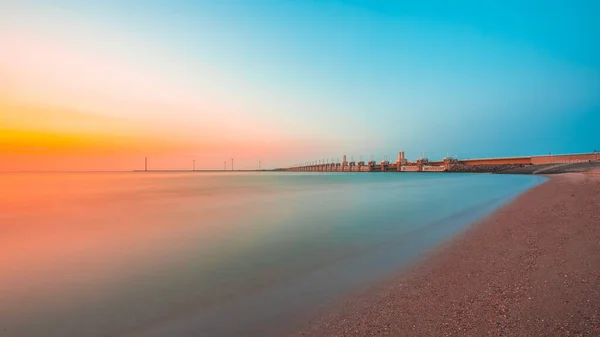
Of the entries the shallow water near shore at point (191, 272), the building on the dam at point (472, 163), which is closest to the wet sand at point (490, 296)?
the shallow water near shore at point (191, 272)

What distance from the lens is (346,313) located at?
161 inches

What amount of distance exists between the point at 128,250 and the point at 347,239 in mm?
6042

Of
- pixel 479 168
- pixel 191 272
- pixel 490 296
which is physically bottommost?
pixel 191 272

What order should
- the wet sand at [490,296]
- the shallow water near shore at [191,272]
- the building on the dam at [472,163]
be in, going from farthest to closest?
the building on the dam at [472,163]
the shallow water near shore at [191,272]
the wet sand at [490,296]

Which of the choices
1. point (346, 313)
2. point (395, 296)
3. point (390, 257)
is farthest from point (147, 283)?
point (390, 257)

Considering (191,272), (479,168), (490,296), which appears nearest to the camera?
(490,296)

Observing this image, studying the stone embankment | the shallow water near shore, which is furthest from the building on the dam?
the shallow water near shore

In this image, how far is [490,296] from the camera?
4094mm

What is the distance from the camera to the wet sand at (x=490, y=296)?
10.8ft

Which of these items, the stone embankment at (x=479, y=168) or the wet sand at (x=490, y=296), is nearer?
the wet sand at (x=490, y=296)

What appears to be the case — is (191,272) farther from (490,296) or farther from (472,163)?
(472,163)

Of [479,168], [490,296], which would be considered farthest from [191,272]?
[479,168]

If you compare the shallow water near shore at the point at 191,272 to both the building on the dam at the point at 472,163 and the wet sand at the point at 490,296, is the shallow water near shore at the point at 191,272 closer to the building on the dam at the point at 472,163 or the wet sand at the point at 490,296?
the wet sand at the point at 490,296

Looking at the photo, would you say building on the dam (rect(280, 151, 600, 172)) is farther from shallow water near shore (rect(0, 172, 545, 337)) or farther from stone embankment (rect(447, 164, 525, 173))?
shallow water near shore (rect(0, 172, 545, 337))
